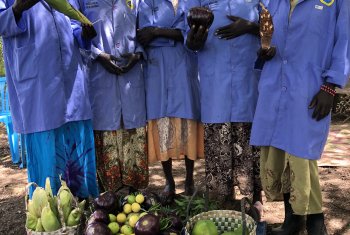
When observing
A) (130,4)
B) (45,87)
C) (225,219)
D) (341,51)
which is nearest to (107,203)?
(225,219)

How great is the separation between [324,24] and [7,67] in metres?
2.41

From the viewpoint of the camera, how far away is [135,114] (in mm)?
3752

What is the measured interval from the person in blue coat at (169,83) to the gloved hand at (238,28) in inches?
17.7

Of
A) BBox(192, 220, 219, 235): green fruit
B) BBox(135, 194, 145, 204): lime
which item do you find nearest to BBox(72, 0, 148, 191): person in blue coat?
BBox(135, 194, 145, 204): lime

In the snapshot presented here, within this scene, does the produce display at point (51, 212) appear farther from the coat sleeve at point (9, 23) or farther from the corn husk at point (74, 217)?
the coat sleeve at point (9, 23)

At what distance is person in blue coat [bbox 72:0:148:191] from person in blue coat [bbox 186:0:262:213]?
0.56 m

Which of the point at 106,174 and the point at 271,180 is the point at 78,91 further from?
the point at 271,180

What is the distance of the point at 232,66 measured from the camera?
11.3 ft

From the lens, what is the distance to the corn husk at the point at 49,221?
2857 mm

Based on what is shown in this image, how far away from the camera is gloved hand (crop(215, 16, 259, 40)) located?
3291 mm

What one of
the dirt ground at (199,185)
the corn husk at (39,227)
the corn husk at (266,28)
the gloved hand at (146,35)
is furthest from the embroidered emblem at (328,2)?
the corn husk at (39,227)

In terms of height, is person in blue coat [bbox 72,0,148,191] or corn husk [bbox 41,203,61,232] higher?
person in blue coat [bbox 72,0,148,191]

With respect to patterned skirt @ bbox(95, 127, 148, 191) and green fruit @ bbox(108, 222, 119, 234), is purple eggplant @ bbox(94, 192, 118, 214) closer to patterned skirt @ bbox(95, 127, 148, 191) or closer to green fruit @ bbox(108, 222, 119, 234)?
green fruit @ bbox(108, 222, 119, 234)

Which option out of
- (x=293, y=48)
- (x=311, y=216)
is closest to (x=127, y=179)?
(x=311, y=216)
